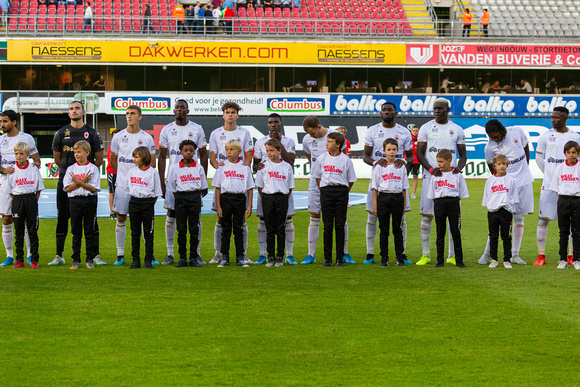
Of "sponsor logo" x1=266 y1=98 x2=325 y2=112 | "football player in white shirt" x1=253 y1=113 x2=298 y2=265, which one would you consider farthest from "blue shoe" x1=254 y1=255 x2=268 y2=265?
"sponsor logo" x1=266 y1=98 x2=325 y2=112

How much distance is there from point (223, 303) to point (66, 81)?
30358mm

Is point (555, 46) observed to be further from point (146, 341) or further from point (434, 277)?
point (146, 341)

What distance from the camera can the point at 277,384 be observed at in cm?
469

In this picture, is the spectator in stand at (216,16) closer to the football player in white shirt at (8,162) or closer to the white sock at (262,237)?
the football player in white shirt at (8,162)

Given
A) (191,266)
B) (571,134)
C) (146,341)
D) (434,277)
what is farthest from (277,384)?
(571,134)

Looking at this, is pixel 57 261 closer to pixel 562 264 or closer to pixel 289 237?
pixel 289 237

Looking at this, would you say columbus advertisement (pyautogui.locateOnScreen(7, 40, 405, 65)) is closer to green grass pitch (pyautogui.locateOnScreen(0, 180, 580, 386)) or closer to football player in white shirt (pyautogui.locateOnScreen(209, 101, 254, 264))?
football player in white shirt (pyautogui.locateOnScreen(209, 101, 254, 264))

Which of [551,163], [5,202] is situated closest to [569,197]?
[551,163]

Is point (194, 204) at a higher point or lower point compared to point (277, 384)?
higher

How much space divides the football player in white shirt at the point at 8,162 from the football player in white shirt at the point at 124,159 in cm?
106

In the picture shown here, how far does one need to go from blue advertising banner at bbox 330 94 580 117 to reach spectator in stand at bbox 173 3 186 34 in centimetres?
801

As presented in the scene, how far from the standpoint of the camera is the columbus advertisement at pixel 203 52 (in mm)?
33906

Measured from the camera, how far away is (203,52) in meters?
34.5

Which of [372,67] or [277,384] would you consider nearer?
[277,384]
